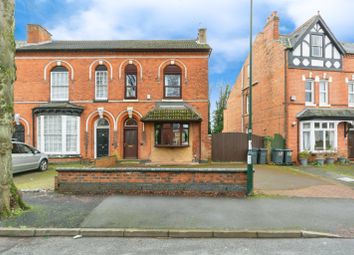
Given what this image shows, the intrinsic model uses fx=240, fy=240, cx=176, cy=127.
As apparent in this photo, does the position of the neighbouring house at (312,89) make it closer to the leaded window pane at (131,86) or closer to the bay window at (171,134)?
the bay window at (171,134)

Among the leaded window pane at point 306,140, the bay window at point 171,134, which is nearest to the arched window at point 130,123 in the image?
the bay window at point 171,134

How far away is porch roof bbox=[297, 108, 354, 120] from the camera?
1641cm

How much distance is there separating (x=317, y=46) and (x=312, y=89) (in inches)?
124

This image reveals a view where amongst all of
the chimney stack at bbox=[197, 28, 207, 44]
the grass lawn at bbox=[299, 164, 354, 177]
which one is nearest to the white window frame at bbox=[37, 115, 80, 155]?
the chimney stack at bbox=[197, 28, 207, 44]

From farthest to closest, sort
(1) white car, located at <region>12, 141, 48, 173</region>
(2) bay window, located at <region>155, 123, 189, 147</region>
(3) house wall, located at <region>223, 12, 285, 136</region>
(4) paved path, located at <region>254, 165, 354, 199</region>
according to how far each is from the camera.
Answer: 1. (3) house wall, located at <region>223, 12, 285, 136</region>
2. (2) bay window, located at <region>155, 123, 189, 147</region>
3. (1) white car, located at <region>12, 141, 48, 173</region>
4. (4) paved path, located at <region>254, 165, 354, 199</region>

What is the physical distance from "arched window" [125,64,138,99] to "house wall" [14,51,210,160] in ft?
0.99

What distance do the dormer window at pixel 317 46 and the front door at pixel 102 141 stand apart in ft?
52.8

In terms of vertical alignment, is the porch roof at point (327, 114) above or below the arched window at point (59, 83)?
below

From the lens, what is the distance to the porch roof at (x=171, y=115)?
50.8 feet

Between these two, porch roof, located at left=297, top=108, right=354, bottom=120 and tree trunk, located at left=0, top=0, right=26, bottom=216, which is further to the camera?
porch roof, located at left=297, top=108, right=354, bottom=120

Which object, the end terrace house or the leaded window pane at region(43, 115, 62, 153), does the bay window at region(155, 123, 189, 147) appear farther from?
the leaded window pane at region(43, 115, 62, 153)

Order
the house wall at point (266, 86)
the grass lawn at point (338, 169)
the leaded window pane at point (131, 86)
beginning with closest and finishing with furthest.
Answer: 1. the grass lawn at point (338, 169)
2. the leaded window pane at point (131, 86)
3. the house wall at point (266, 86)

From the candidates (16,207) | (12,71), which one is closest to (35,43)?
(12,71)

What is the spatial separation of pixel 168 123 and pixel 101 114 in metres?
4.96
